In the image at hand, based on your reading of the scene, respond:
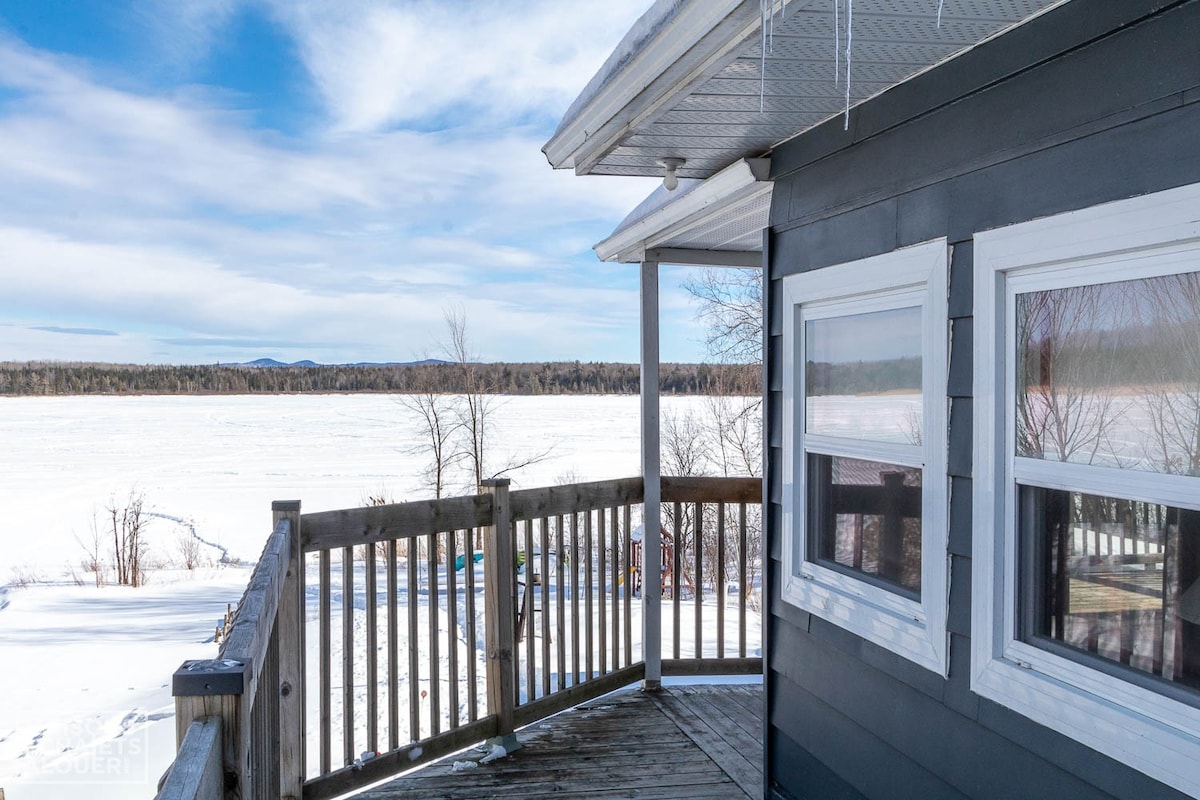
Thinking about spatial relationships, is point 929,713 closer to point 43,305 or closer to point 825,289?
point 825,289

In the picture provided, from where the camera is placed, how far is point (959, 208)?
2021mm

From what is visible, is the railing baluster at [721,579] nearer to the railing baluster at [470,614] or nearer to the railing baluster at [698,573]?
the railing baluster at [698,573]

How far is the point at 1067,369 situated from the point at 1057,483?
24cm

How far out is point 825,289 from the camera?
2.63 m

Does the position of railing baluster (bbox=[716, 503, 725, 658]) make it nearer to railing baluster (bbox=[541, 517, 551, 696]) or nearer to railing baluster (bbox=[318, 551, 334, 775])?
railing baluster (bbox=[541, 517, 551, 696])

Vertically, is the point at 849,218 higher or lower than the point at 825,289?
higher

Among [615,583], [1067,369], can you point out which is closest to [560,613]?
[615,583]

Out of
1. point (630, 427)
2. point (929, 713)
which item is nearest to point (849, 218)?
point (929, 713)

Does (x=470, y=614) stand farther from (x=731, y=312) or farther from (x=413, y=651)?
(x=731, y=312)

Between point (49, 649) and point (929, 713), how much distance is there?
7183 millimetres

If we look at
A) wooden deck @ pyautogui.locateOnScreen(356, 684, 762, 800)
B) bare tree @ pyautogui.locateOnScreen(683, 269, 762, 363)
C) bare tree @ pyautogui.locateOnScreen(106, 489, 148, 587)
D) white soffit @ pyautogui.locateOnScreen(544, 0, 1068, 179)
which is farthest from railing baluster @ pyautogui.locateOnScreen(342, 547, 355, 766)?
bare tree @ pyautogui.locateOnScreen(683, 269, 762, 363)

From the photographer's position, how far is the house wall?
152cm

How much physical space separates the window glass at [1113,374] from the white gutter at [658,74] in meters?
0.89

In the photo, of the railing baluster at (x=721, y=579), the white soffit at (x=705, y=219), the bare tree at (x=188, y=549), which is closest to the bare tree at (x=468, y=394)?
the bare tree at (x=188, y=549)
